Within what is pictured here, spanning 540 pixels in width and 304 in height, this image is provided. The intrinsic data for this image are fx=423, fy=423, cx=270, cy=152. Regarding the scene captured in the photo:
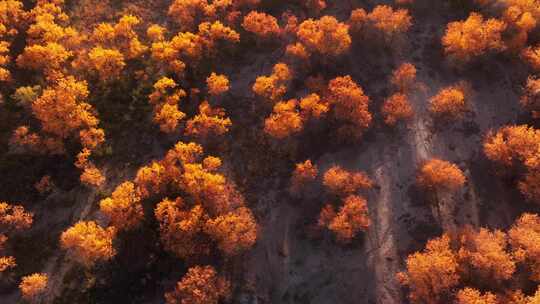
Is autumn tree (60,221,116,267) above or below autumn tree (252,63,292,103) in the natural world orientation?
below

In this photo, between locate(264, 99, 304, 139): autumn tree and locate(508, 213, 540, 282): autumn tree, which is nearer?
locate(508, 213, 540, 282): autumn tree

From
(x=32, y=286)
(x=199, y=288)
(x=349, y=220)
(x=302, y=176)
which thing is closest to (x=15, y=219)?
(x=32, y=286)

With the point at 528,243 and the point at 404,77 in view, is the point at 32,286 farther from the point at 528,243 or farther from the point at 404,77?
the point at 404,77

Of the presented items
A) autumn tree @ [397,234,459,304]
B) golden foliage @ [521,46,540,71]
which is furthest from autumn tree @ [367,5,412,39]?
autumn tree @ [397,234,459,304]

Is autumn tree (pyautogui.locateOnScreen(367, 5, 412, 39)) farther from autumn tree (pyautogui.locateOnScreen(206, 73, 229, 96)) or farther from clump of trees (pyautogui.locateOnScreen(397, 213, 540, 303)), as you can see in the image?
clump of trees (pyautogui.locateOnScreen(397, 213, 540, 303))

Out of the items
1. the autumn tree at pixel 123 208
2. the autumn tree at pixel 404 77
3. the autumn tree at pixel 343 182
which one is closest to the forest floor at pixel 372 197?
the autumn tree at pixel 404 77

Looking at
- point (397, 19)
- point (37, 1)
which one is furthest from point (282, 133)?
point (37, 1)

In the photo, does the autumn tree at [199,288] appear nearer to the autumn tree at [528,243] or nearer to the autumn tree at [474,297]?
the autumn tree at [474,297]

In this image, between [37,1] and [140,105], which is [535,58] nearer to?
[140,105]
